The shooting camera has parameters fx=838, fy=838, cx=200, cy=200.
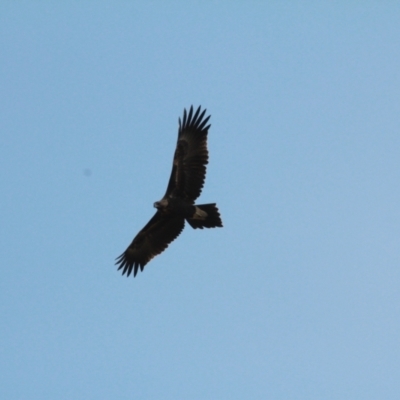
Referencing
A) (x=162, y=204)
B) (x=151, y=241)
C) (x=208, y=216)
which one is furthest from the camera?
(x=151, y=241)

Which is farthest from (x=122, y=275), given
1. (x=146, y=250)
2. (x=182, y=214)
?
(x=182, y=214)

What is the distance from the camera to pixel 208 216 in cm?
2058

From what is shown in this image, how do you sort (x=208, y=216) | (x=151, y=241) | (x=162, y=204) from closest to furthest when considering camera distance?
(x=208, y=216) → (x=162, y=204) → (x=151, y=241)

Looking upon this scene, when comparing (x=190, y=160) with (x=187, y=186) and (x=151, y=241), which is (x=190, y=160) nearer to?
(x=187, y=186)

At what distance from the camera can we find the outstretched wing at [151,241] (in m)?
21.9

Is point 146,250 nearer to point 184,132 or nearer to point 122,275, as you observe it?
point 122,275

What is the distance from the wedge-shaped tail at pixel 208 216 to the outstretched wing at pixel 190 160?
0.43 meters

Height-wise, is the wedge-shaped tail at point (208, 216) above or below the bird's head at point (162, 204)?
Result: below

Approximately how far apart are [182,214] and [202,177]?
41.4 inches

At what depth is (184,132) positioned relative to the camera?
21453 millimetres

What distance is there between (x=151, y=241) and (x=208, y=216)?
8.39ft

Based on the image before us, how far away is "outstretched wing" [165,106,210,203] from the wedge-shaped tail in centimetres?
43

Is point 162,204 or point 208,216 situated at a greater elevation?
point 162,204

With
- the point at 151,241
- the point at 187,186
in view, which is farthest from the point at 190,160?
the point at 151,241
